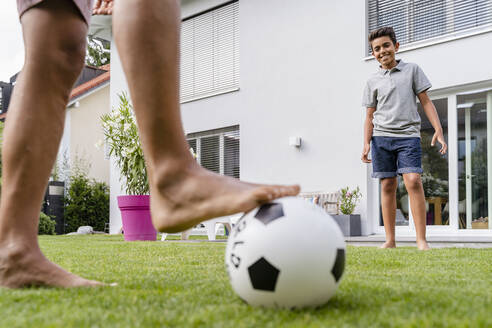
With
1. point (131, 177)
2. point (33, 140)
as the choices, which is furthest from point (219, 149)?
point (33, 140)

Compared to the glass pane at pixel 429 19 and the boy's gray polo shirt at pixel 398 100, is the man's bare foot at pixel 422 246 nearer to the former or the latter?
the boy's gray polo shirt at pixel 398 100

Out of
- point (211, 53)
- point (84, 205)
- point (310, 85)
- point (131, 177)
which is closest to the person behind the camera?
point (131, 177)

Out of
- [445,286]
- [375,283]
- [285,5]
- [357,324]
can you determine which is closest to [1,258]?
[357,324]

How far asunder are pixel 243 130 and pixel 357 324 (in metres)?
10.2

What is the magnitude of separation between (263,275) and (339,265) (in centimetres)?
24

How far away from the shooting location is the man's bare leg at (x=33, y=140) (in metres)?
1.70

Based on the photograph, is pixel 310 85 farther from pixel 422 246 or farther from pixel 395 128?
pixel 422 246

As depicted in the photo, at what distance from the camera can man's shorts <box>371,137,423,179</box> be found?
474 centimetres

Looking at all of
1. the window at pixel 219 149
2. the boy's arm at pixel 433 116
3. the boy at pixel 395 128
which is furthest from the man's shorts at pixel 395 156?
the window at pixel 219 149

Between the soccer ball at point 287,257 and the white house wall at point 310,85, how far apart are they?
7.85 metres

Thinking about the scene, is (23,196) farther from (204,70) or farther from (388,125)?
(204,70)

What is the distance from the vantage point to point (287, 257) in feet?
4.45

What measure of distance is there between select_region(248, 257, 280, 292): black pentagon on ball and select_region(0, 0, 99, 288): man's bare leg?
29.2 inches

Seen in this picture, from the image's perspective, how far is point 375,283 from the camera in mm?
2012
